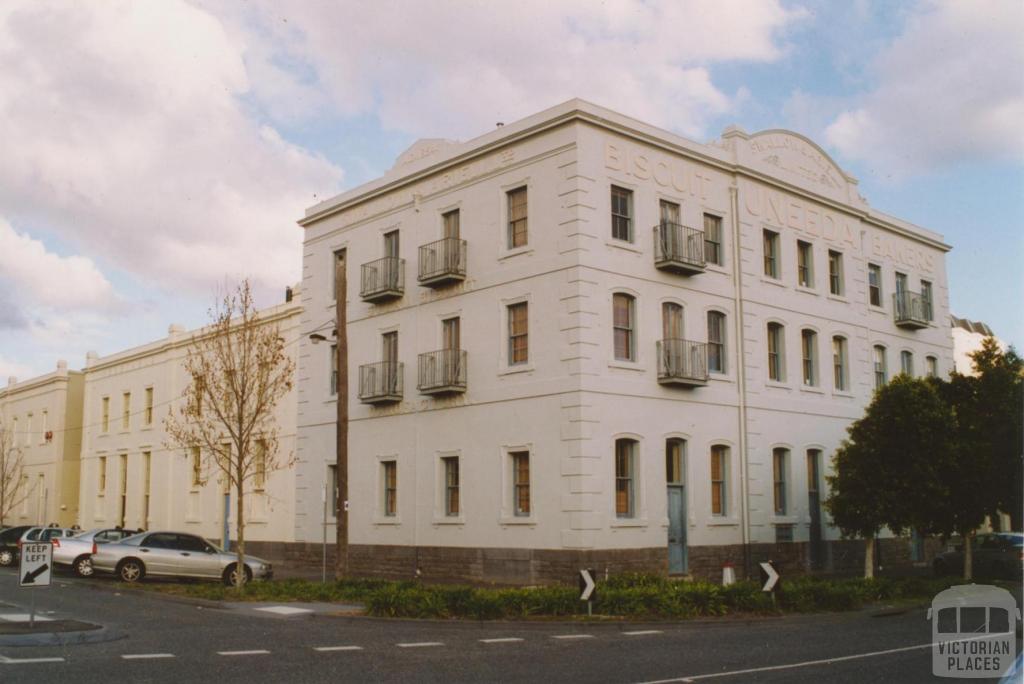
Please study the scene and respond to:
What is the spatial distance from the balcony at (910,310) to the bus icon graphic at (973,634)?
14.1 meters

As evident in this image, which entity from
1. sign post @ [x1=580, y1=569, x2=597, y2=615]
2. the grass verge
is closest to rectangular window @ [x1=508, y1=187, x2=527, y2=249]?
the grass verge

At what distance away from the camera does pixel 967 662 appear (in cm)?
1331

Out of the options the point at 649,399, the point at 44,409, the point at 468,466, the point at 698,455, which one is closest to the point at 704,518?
the point at 698,455

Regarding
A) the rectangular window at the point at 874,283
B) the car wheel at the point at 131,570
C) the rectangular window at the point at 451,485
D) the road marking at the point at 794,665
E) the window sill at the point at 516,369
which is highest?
the rectangular window at the point at 874,283

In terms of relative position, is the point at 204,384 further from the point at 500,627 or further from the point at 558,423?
the point at 500,627

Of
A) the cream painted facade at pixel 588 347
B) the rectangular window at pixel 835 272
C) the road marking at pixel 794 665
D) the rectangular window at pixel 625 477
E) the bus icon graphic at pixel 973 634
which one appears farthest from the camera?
the rectangular window at pixel 835 272

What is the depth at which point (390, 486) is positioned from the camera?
3122cm

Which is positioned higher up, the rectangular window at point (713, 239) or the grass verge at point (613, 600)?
the rectangular window at point (713, 239)

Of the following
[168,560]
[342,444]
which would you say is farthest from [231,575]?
[342,444]

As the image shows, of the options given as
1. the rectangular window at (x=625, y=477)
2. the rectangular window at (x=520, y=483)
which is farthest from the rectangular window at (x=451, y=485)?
the rectangular window at (x=625, y=477)

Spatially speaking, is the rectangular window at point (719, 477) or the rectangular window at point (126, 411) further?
the rectangular window at point (126, 411)

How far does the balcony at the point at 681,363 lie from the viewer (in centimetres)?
2698

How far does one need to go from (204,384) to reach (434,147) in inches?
409

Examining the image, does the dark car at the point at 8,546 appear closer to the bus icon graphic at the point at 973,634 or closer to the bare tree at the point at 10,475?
the bare tree at the point at 10,475
